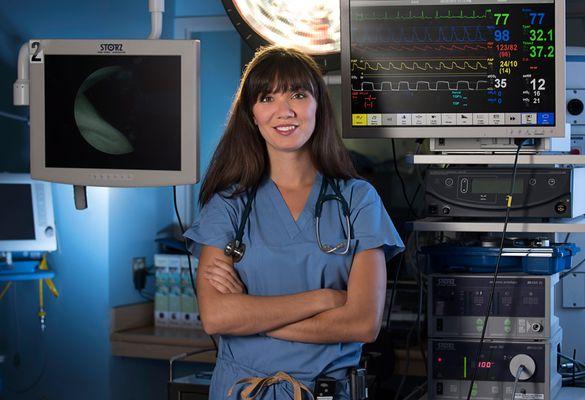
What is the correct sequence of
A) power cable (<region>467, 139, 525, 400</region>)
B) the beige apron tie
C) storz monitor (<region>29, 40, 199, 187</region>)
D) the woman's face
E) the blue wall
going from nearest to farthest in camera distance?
1. the beige apron tie
2. the woman's face
3. power cable (<region>467, 139, 525, 400</region>)
4. storz monitor (<region>29, 40, 199, 187</region>)
5. the blue wall

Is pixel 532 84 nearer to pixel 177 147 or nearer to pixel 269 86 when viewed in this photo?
pixel 269 86

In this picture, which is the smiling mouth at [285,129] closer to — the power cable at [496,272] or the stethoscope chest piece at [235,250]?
the stethoscope chest piece at [235,250]

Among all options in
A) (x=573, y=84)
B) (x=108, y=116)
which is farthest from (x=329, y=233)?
(x=573, y=84)

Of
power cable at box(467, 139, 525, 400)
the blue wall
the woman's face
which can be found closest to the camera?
the woman's face

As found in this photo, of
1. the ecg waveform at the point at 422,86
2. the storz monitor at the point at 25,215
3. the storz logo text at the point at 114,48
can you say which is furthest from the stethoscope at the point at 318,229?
the storz monitor at the point at 25,215

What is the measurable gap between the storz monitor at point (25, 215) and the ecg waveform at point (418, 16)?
1792 millimetres

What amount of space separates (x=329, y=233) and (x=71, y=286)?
6.86 ft

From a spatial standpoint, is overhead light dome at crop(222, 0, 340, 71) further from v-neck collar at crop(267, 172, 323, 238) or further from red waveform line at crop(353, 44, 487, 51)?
v-neck collar at crop(267, 172, 323, 238)

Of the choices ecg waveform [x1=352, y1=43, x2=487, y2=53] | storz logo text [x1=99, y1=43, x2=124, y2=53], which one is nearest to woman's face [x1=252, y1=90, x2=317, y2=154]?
ecg waveform [x1=352, y1=43, x2=487, y2=53]

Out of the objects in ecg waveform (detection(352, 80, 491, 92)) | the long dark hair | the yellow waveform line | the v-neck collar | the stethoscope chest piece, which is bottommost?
the stethoscope chest piece

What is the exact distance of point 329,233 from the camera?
2.04 meters

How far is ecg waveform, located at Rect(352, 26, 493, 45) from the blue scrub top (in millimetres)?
452

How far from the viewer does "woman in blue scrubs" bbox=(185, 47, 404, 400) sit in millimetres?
1961

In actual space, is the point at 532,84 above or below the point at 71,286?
above
